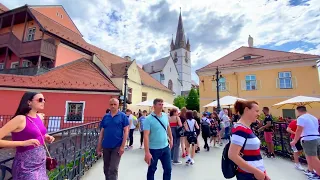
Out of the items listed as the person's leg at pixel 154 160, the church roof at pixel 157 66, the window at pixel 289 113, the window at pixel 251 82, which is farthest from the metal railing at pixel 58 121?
the church roof at pixel 157 66

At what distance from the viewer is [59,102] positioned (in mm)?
14758

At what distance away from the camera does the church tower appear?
61744 millimetres

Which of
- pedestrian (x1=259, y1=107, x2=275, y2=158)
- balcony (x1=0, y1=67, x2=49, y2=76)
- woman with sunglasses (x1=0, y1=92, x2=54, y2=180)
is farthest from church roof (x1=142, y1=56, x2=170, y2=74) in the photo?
woman with sunglasses (x1=0, y1=92, x2=54, y2=180)

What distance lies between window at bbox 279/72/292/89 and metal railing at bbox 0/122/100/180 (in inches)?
818

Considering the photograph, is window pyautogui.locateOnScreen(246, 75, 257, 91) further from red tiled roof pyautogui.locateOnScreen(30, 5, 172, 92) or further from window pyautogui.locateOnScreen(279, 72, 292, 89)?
red tiled roof pyautogui.locateOnScreen(30, 5, 172, 92)

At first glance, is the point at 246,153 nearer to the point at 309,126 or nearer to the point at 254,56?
the point at 309,126

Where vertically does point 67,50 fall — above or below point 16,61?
above

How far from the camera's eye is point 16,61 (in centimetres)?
1964

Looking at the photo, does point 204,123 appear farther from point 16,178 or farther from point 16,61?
point 16,61

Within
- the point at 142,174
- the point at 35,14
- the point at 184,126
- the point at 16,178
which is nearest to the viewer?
the point at 16,178

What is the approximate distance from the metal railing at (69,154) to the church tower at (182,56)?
55662 millimetres

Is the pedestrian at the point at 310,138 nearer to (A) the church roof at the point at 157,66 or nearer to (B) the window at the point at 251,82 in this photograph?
(B) the window at the point at 251,82

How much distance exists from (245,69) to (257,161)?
2127cm

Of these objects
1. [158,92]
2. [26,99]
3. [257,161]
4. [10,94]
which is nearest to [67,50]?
[10,94]
